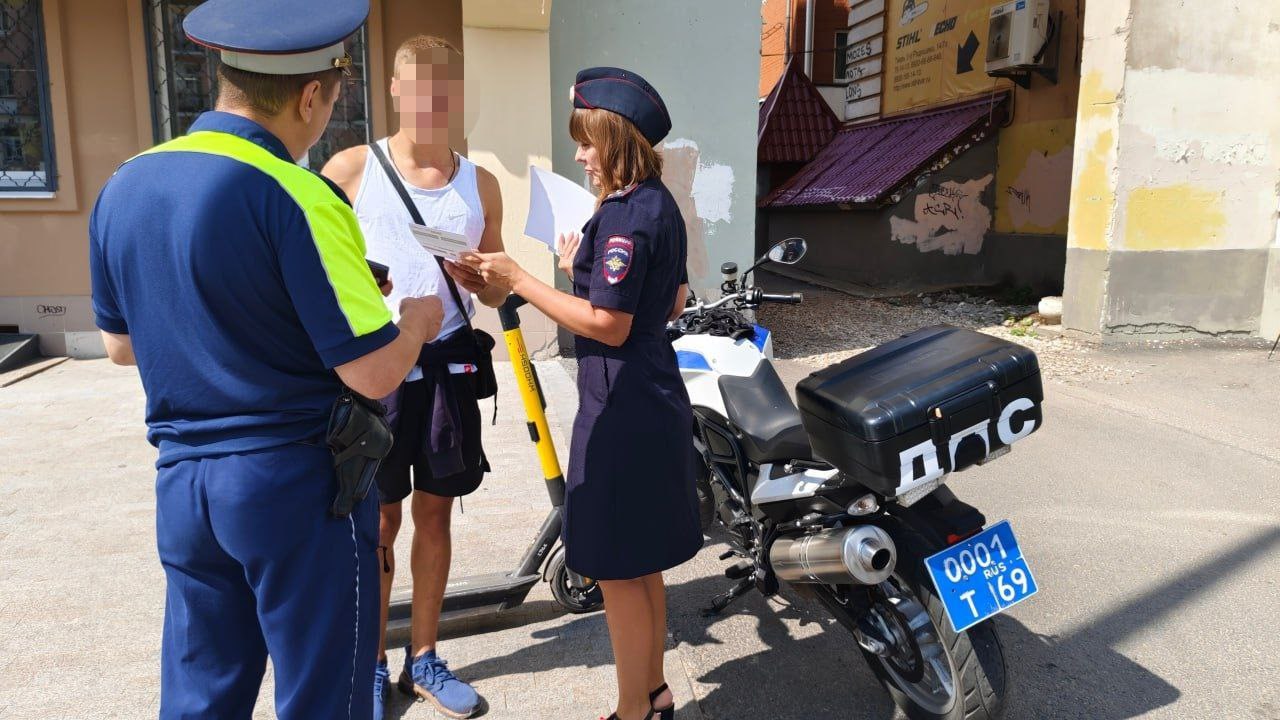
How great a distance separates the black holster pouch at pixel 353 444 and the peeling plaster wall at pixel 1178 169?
886 centimetres

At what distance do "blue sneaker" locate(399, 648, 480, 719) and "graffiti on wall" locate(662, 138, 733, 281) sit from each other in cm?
606

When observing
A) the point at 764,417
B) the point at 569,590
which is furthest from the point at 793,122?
the point at 569,590

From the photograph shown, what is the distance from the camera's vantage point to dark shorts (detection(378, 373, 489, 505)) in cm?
258

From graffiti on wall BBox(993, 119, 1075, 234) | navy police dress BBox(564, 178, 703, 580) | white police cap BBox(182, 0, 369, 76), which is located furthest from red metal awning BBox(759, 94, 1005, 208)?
white police cap BBox(182, 0, 369, 76)

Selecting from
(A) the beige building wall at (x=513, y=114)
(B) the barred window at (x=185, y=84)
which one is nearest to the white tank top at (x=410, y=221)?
(A) the beige building wall at (x=513, y=114)

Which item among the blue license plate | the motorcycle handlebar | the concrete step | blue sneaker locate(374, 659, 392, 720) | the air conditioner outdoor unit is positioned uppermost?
the air conditioner outdoor unit

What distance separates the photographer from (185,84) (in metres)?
7.92

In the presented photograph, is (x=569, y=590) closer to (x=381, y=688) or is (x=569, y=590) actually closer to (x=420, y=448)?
(x=381, y=688)

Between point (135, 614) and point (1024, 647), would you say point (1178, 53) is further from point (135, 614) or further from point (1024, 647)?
point (135, 614)

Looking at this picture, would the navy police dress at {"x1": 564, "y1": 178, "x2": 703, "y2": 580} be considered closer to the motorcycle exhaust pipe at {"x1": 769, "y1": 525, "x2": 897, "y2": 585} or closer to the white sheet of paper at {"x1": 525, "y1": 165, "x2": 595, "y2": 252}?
the white sheet of paper at {"x1": 525, "y1": 165, "x2": 595, "y2": 252}

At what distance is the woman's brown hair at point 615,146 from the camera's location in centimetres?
223

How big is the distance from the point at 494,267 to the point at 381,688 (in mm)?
1423

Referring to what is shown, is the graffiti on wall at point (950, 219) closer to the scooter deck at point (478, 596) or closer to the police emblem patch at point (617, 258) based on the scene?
the scooter deck at point (478, 596)

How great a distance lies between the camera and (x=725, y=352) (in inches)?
136
